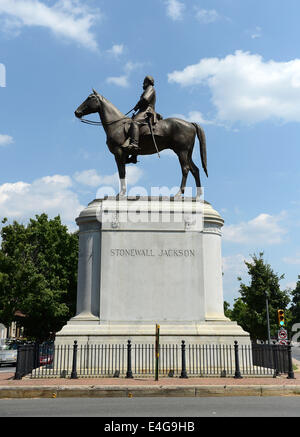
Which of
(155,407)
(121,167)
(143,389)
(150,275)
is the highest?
(121,167)

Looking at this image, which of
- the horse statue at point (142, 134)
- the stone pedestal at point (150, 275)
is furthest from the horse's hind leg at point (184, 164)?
the stone pedestal at point (150, 275)

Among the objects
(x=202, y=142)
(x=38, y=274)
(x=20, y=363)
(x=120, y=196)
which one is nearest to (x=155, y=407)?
(x=20, y=363)

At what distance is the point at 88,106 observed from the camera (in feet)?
61.3

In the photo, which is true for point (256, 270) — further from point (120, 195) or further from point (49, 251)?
point (120, 195)

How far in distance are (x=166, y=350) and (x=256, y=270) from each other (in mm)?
25876

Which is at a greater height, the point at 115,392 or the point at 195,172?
the point at 195,172

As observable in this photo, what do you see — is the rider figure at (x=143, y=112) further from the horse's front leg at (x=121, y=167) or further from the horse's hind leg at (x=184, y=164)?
the horse's hind leg at (x=184, y=164)

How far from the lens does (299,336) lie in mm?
80500

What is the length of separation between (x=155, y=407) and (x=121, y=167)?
34.9 feet

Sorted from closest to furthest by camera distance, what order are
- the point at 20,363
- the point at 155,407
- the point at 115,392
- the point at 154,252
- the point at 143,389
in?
the point at 155,407
the point at 115,392
the point at 143,389
the point at 20,363
the point at 154,252

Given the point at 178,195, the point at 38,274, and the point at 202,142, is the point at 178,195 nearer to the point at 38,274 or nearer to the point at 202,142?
the point at 202,142

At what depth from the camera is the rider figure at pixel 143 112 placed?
18016 mm

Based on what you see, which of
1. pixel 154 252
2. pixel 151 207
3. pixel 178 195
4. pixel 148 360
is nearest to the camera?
pixel 148 360

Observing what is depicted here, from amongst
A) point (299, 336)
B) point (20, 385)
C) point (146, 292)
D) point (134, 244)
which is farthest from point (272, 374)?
point (299, 336)
